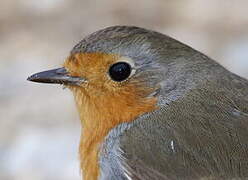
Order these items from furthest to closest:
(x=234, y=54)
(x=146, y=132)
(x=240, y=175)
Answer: (x=234, y=54) → (x=146, y=132) → (x=240, y=175)

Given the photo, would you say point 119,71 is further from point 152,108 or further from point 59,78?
point 59,78

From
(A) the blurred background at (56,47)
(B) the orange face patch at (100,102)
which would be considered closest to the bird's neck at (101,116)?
(B) the orange face patch at (100,102)

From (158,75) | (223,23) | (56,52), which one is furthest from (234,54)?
(158,75)

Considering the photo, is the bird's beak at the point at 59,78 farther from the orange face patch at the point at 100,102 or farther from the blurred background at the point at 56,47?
the blurred background at the point at 56,47

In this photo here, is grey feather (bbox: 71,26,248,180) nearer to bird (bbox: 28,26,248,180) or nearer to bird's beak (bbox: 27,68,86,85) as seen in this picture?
bird (bbox: 28,26,248,180)

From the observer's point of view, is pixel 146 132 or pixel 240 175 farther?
pixel 146 132

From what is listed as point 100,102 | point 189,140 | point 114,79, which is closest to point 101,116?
point 100,102

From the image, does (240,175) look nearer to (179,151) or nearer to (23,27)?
(179,151)
